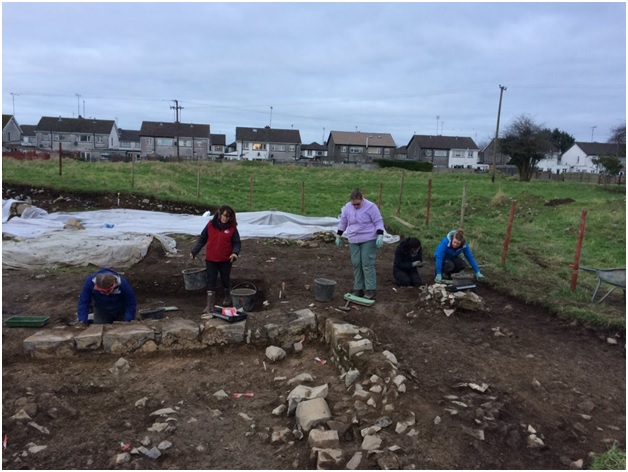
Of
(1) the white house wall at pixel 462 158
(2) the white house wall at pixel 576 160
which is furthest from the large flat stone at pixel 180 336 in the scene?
(2) the white house wall at pixel 576 160

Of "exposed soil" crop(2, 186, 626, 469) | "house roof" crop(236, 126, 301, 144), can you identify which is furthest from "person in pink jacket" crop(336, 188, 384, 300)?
"house roof" crop(236, 126, 301, 144)

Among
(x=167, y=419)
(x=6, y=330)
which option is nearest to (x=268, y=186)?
(x=6, y=330)

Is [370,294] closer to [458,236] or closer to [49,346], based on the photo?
[458,236]

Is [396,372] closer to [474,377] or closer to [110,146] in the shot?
[474,377]

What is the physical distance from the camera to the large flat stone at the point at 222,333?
5.37 meters

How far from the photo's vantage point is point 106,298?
5.51 meters

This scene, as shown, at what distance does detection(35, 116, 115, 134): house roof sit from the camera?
64.6 meters

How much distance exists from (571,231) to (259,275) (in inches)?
438

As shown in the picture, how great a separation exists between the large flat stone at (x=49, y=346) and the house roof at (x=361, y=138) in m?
69.3

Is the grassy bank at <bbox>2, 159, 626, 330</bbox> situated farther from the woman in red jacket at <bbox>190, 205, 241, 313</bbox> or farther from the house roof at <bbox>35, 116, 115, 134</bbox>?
the house roof at <bbox>35, 116, 115, 134</bbox>

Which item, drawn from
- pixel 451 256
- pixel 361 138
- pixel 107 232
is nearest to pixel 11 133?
pixel 361 138

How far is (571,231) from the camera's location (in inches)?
568

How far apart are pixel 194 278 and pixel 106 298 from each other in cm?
204

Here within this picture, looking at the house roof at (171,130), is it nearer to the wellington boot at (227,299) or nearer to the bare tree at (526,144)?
the bare tree at (526,144)
